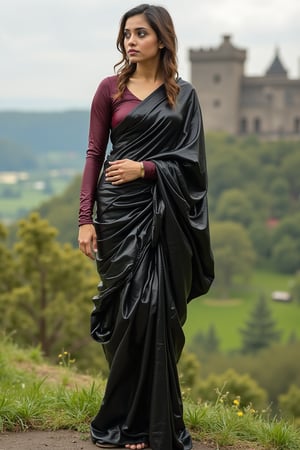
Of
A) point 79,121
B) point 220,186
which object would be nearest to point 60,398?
point 220,186

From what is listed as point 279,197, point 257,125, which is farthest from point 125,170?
point 257,125

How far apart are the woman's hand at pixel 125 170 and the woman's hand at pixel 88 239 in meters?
0.24

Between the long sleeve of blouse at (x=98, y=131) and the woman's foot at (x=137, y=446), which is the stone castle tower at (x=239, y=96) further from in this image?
the woman's foot at (x=137, y=446)

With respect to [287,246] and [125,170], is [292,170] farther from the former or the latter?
[125,170]

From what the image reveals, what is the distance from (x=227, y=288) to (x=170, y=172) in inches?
1954

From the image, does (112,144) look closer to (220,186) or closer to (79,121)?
(220,186)

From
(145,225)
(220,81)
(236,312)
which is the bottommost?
(236,312)

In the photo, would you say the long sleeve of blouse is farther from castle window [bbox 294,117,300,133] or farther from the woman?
castle window [bbox 294,117,300,133]

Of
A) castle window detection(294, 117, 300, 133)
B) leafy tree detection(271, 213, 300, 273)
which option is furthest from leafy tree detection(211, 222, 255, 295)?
castle window detection(294, 117, 300, 133)

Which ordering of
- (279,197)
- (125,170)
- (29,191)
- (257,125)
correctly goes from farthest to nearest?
(29,191)
(257,125)
(279,197)
(125,170)

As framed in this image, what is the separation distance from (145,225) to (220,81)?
65.7 meters

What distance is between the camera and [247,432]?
4.21 meters

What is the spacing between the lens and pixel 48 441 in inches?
153

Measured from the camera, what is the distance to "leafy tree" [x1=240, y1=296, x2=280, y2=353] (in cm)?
4371
